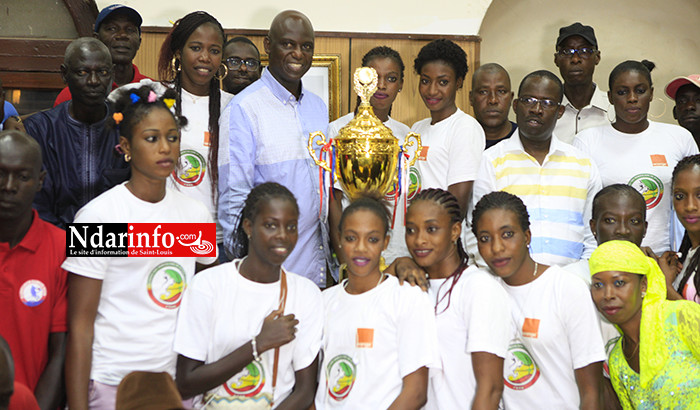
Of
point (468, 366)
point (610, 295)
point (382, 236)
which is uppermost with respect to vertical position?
point (382, 236)

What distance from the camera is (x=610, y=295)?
286cm

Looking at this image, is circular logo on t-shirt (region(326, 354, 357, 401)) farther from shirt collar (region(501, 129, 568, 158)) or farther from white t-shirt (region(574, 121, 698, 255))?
white t-shirt (region(574, 121, 698, 255))

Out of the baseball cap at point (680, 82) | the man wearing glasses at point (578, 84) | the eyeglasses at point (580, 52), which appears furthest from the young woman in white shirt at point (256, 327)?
the baseball cap at point (680, 82)

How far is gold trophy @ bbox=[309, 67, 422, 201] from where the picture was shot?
3131 mm

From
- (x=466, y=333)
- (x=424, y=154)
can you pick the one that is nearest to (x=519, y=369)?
(x=466, y=333)

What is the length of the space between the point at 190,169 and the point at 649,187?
2230 mm

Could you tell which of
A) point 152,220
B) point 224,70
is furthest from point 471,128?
point 152,220

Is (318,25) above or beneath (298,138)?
above

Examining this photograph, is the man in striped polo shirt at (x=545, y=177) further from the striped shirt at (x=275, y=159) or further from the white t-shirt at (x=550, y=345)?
the striped shirt at (x=275, y=159)

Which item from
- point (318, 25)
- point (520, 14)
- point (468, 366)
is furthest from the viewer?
point (520, 14)

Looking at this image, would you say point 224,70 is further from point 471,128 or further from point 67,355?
point 67,355

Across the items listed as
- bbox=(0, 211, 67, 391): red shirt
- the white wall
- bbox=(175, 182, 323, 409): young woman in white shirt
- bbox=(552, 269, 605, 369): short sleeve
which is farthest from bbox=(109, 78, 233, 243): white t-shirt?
the white wall

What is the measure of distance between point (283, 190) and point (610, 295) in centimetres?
136

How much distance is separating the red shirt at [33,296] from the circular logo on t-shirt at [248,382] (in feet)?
2.11
